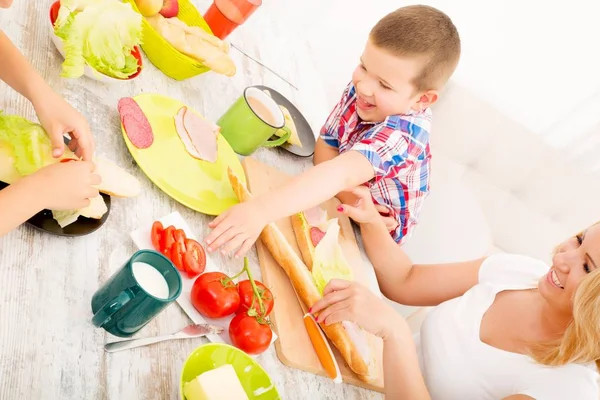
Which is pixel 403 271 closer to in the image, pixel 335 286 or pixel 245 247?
pixel 335 286

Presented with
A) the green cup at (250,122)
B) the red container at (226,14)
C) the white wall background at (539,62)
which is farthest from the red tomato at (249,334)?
the white wall background at (539,62)

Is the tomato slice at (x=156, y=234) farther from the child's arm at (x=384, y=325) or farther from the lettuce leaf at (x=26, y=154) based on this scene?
the child's arm at (x=384, y=325)

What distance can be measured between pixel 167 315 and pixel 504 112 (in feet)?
6.79

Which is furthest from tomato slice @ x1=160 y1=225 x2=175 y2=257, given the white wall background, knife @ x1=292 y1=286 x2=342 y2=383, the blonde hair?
the white wall background

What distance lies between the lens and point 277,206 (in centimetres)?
121

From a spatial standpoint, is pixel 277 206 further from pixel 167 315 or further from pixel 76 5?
pixel 76 5

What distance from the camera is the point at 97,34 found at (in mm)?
1103

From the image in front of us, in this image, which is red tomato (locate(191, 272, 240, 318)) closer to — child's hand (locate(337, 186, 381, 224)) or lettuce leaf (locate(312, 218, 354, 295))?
lettuce leaf (locate(312, 218, 354, 295))

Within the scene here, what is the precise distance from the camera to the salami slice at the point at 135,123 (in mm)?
1140

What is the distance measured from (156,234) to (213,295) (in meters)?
0.17

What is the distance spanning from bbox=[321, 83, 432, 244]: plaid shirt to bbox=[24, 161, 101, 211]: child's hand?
0.75 m

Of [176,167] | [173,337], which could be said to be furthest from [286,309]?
[176,167]

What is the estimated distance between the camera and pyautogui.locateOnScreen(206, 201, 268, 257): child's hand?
Answer: 1.11 m

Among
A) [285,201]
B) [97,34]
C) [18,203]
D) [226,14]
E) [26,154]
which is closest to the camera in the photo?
[18,203]
